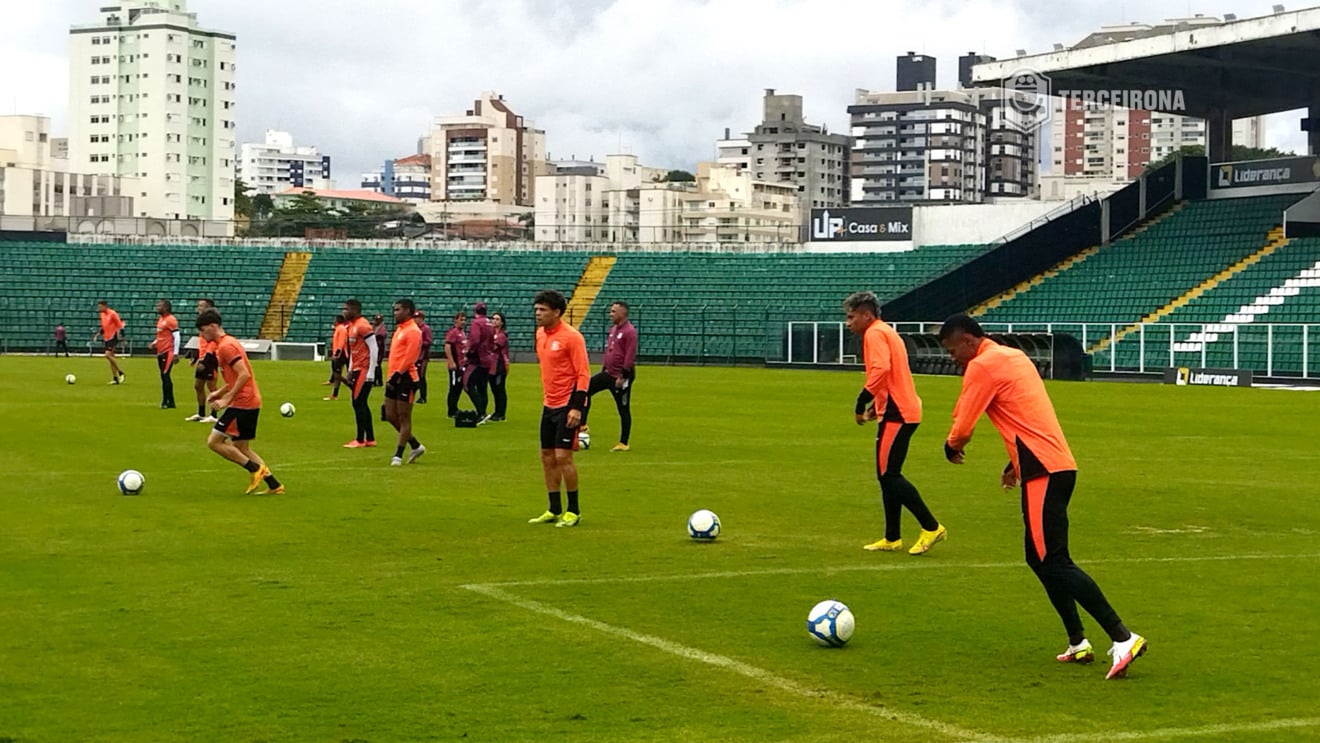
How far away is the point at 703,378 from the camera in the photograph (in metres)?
52.2

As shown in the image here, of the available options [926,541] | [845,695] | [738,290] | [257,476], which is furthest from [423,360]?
[738,290]

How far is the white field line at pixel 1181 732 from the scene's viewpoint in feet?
25.4

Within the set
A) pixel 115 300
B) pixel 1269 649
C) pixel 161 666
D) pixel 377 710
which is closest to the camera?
pixel 377 710

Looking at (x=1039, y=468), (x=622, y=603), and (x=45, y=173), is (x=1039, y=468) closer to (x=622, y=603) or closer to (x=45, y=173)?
(x=622, y=603)

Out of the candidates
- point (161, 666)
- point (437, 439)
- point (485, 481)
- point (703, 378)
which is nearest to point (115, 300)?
point (703, 378)

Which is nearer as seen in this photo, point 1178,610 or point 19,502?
point 1178,610

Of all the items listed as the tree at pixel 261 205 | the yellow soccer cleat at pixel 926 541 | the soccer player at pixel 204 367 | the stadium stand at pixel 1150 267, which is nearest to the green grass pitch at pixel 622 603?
the yellow soccer cleat at pixel 926 541

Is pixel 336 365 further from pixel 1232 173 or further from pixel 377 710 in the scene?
pixel 1232 173

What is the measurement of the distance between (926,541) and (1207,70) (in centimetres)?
5342

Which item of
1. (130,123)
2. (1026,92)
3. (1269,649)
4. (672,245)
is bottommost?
(1269,649)

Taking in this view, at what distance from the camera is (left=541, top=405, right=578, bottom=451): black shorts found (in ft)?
49.6

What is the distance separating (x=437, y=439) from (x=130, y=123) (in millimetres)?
163425

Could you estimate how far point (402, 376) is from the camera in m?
20.9

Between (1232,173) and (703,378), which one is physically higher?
(1232,173)
